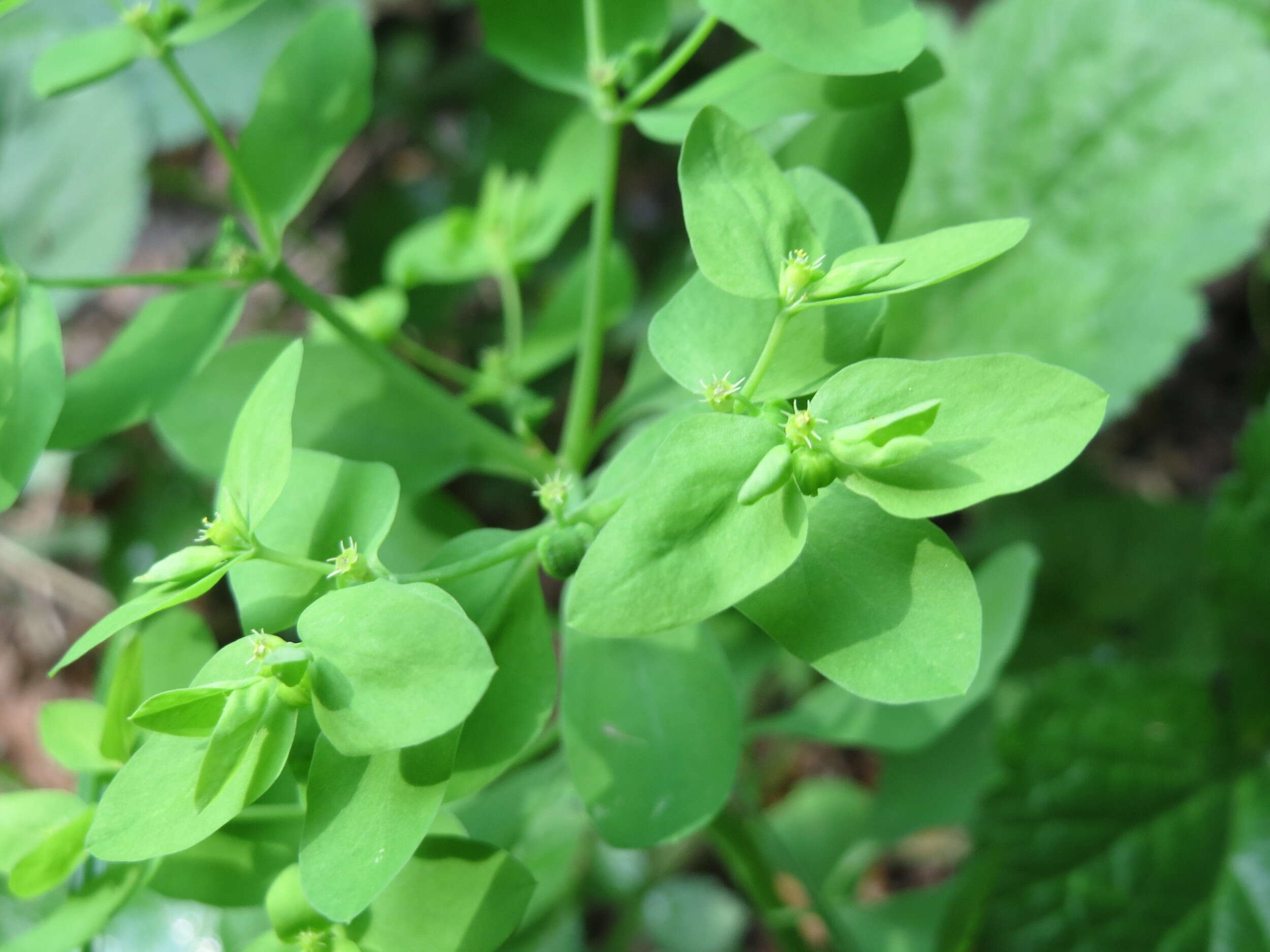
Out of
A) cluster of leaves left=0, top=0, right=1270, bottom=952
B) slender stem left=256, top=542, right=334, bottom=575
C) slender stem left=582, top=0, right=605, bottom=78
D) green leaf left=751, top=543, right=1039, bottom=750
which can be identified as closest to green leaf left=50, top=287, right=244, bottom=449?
cluster of leaves left=0, top=0, right=1270, bottom=952

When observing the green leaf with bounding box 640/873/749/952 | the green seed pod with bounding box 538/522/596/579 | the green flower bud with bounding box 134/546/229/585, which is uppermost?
the green flower bud with bounding box 134/546/229/585

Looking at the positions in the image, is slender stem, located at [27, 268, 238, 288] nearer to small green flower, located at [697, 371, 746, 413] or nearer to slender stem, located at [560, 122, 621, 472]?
slender stem, located at [560, 122, 621, 472]

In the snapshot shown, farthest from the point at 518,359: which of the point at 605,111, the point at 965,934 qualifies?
the point at 965,934

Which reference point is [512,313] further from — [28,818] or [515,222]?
[28,818]

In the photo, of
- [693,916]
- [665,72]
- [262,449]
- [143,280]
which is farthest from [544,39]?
[693,916]

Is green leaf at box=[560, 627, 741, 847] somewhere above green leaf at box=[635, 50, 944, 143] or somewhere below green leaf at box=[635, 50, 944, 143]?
below

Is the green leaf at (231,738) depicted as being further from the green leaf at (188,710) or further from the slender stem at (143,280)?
the slender stem at (143,280)
